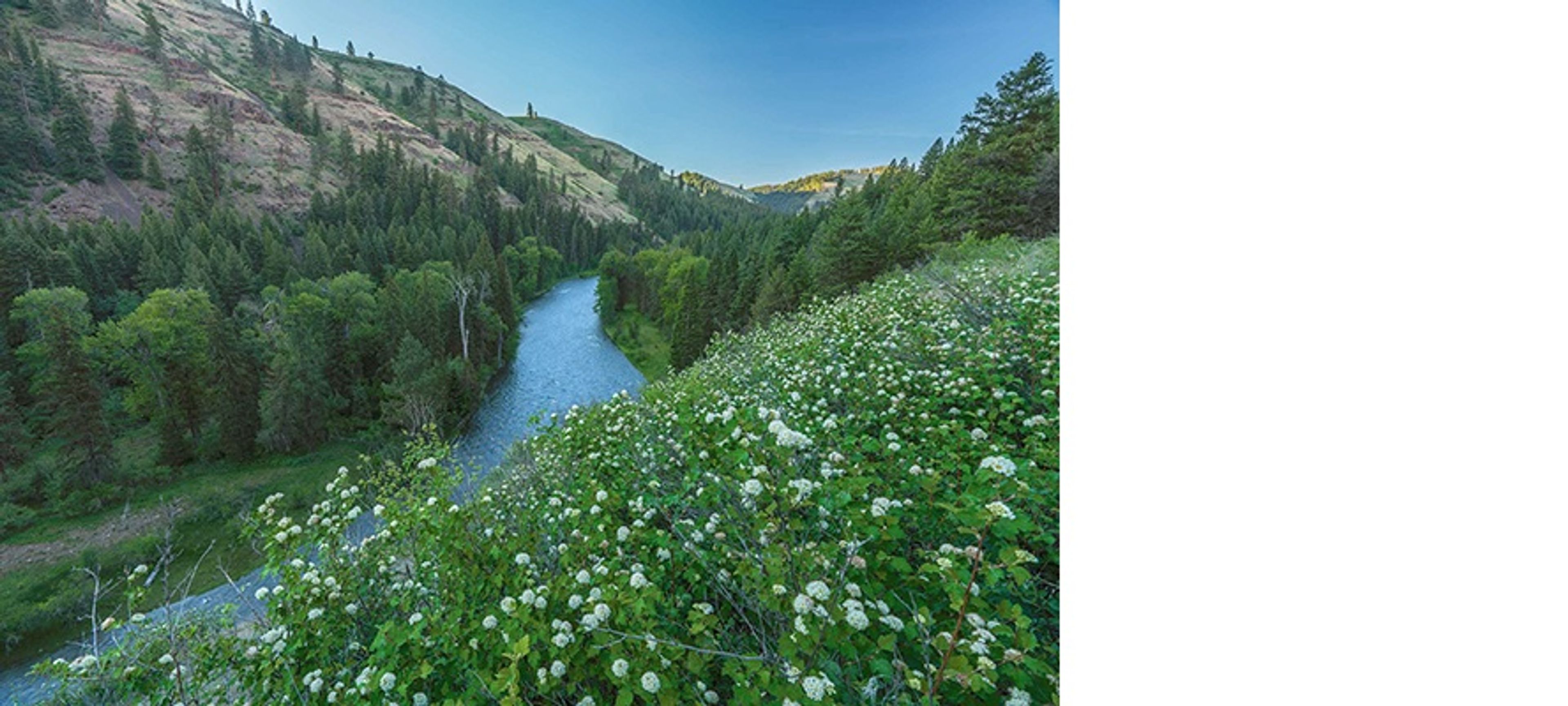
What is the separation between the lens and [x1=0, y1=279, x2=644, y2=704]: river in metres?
13.3

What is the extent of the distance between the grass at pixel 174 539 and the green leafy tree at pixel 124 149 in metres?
53.4

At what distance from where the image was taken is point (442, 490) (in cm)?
317

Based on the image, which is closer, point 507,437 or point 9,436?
point 9,436

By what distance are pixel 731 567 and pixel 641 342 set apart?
122 ft

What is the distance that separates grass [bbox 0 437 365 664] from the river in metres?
0.89

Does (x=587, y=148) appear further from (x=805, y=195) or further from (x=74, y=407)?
(x=74, y=407)

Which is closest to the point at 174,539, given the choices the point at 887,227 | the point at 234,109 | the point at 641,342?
the point at 641,342

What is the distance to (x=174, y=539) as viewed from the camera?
57.1 ft

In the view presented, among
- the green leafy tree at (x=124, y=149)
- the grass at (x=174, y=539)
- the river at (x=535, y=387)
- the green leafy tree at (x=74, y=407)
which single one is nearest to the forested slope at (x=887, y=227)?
the river at (x=535, y=387)

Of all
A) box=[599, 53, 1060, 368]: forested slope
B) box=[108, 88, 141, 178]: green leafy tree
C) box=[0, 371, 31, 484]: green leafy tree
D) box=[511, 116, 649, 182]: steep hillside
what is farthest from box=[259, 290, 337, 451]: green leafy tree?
box=[511, 116, 649, 182]: steep hillside

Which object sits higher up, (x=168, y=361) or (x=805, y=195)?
(x=805, y=195)
